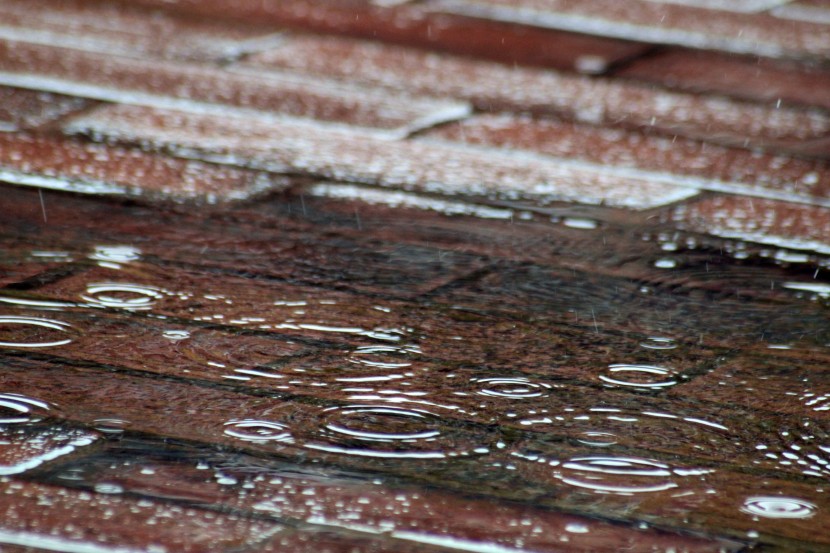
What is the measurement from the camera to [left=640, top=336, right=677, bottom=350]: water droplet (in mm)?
2094

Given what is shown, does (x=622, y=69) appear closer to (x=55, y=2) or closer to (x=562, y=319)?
(x=55, y=2)

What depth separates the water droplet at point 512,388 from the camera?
187 centimetres

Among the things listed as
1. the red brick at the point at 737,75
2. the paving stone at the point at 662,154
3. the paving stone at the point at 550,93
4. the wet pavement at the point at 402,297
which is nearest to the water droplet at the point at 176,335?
the wet pavement at the point at 402,297

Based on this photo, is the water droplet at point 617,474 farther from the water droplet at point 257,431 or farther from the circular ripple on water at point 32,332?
the circular ripple on water at point 32,332

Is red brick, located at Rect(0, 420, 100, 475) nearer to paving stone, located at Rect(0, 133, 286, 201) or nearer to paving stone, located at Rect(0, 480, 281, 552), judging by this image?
paving stone, located at Rect(0, 480, 281, 552)

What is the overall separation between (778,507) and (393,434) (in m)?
0.48

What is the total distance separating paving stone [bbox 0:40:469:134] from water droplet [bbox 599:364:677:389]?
1.45 meters

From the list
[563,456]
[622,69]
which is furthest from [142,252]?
[622,69]

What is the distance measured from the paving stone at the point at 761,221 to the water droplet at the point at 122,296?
116 centimetres

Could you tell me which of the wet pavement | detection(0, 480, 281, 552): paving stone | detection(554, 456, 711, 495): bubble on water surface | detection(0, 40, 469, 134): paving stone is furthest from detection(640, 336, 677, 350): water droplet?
detection(0, 40, 469, 134): paving stone

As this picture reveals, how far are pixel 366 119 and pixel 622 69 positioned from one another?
109 cm

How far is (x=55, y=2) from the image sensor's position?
4395 millimetres

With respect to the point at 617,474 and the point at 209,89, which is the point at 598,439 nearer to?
the point at 617,474

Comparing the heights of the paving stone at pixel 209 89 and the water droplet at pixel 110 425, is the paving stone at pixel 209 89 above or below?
above
